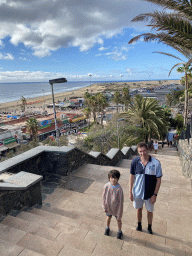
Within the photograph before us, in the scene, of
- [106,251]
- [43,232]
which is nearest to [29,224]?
[43,232]

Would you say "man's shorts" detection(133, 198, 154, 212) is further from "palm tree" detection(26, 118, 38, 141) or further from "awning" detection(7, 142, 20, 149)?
"palm tree" detection(26, 118, 38, 141)

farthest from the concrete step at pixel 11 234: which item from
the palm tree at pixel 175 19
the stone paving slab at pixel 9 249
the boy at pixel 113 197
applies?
the palm tree at pixel 175 19

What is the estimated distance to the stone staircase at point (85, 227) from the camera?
2623 millimetres

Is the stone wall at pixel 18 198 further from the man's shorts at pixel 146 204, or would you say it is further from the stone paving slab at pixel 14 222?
the man's shorts at pixel 146 204

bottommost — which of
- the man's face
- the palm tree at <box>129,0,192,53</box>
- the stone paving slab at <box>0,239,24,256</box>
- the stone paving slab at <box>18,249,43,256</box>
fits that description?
the stone paving slab at <box>18,249,43,256</box>

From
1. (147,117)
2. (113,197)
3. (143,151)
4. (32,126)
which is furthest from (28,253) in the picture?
(32,126)

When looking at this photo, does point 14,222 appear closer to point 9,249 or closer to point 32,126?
point 9,249

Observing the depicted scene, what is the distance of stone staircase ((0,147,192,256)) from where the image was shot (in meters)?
2.62

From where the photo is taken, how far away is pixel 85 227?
10.8 ft

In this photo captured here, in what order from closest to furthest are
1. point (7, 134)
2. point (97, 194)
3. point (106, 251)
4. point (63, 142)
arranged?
point (106, 251), point (97, 194), point (63, 142), point (7, 134)

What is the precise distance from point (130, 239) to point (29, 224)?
1749mm

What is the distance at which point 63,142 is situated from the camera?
87.4 ft

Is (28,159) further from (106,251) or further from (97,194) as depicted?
(106,251)

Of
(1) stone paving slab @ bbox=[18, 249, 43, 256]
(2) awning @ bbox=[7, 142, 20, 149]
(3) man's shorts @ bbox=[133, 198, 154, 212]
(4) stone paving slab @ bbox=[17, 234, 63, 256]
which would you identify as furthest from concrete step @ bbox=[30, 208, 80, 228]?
(2) awning @ bbox=[7, 142, 20, 149]
